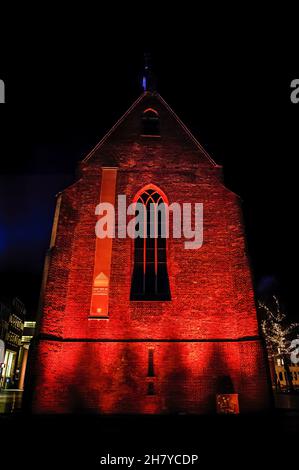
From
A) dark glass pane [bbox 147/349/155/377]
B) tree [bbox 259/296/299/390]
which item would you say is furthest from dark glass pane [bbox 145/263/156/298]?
tree [bbox 259/296/299/390]

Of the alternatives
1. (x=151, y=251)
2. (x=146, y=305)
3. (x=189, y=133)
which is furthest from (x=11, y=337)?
(x=189, y=133)

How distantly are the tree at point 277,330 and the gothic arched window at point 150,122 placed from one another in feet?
66.7

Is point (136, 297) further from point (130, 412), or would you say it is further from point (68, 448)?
point (68, 448)

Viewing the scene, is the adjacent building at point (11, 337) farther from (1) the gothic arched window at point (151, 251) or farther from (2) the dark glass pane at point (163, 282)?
(2) the dark glass pane at point (163, 282)

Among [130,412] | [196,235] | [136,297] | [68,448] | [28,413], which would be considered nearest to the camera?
[68,448]

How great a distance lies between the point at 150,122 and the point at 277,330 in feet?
70.1

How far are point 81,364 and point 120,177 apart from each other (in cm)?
728

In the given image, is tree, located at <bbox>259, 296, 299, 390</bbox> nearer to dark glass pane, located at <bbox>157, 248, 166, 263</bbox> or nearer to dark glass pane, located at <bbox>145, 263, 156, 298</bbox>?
dark glass pane, located at <bbox>157, 248, 166, 263</bbox>

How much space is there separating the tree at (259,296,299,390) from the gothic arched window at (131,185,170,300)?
19.7m

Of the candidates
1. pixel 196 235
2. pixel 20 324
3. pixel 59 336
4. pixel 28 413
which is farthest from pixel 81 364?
pixel 20 324

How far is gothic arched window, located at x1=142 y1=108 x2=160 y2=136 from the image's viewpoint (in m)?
15.4

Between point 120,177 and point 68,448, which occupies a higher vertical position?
point 120,177

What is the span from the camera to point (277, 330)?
2858 centimetres

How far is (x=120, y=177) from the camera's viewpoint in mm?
13961
